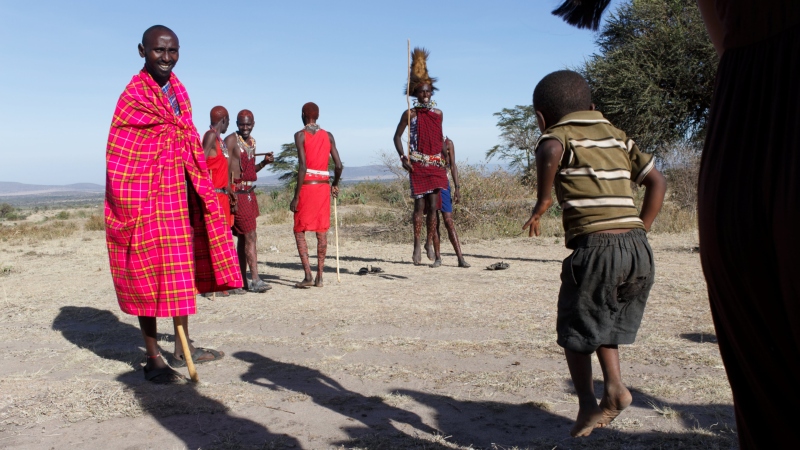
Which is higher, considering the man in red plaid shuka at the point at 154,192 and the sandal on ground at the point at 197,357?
the man in red plaid shuka at the point at 154,192

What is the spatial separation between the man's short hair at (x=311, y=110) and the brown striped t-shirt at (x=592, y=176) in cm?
517

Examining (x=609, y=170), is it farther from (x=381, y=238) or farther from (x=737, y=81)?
(x=381, y=238)

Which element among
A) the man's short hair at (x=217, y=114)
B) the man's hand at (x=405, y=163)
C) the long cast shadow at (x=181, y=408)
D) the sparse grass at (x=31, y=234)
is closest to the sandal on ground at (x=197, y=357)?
the long cast shadow at (x=181, y=408)

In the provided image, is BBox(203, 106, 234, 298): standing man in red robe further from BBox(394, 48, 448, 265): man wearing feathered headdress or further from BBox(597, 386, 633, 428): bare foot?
BBox(597, 386, 633, 428): bare foot

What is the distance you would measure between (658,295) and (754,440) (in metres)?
5.67

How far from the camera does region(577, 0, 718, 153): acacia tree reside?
600 inches

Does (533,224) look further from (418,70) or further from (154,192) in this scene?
(418,70)

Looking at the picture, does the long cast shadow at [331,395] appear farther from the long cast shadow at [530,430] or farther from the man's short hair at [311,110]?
the man's short hair at [311,110]

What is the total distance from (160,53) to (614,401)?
320cm

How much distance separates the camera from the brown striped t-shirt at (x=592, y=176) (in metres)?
2.90

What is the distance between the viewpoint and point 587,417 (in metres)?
2.93

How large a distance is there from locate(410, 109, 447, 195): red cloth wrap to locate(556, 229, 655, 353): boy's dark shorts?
592 cm

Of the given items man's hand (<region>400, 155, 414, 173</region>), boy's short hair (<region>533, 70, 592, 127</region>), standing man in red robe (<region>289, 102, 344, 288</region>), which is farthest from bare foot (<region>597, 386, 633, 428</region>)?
man's hand (<region>400, 155, 414, 173</region>)

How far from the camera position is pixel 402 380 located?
4246 millimetres
